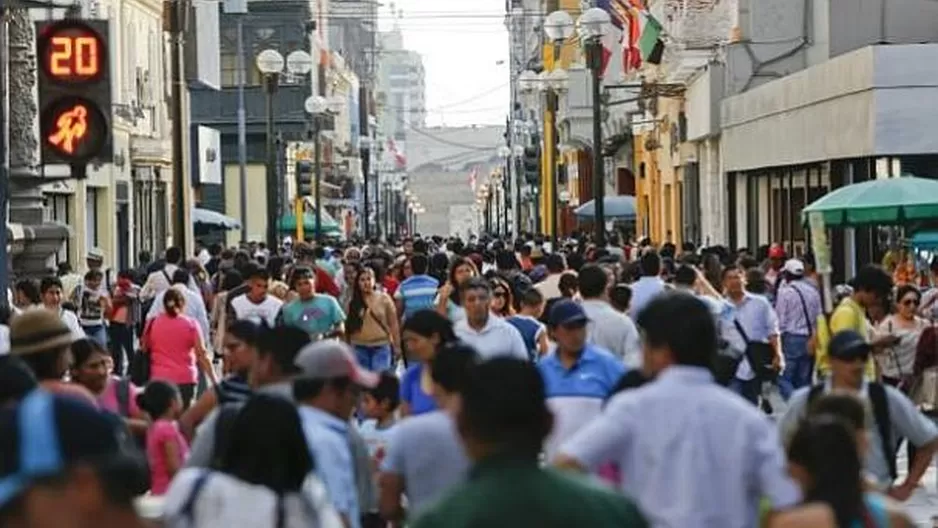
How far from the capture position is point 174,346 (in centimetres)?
1819

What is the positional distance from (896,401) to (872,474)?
0.94ft

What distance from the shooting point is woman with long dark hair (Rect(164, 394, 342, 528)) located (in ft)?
22.6

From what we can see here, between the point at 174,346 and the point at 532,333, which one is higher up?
the point at 532,333

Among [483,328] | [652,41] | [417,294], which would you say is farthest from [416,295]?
[652,41]

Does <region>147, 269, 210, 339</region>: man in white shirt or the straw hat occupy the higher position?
the straw hat

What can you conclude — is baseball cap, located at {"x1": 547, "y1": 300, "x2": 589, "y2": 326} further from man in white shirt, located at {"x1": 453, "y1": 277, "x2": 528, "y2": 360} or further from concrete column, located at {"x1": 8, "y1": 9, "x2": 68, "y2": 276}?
concrete column, located at {"x1": 8, "y1": 9, "x2": 68, "y2": 276}

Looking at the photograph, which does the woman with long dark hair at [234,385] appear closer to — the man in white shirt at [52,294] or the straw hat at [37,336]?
the straw hat at [37,336]

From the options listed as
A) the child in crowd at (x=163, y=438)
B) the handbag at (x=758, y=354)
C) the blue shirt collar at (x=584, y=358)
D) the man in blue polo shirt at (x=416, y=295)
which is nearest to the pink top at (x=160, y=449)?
the child in crowd at (x=163, y=438)

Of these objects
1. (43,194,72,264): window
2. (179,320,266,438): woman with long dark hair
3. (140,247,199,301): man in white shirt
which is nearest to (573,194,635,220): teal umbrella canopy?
(43,194,72,264): window

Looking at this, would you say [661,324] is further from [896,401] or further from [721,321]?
[721,321]

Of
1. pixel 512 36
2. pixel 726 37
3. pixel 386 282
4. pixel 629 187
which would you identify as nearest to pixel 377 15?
pixel 512 36

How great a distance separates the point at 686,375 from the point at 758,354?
39.6 ft

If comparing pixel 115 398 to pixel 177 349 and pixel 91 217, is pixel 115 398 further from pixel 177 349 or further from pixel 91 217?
pixel 91 217

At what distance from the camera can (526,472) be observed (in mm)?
5523
